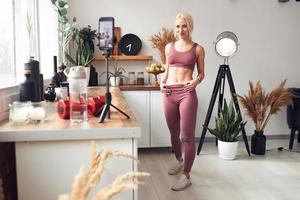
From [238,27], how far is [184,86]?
6.79ft

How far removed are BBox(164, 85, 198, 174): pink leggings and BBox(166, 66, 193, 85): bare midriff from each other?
87mm

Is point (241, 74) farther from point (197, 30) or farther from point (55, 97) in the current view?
point (55, 97)

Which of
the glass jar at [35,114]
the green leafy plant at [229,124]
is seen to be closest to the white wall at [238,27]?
the green leafy plant at [229,124]

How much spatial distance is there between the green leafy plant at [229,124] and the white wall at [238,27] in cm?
79

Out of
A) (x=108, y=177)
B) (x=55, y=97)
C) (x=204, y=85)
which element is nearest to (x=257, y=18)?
(x=204, y=85)

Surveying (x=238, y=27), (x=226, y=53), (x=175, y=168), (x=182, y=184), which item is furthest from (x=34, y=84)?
(x=238, y=27)

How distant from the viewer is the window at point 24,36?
200 centimetres

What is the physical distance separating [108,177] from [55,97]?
1.14 m

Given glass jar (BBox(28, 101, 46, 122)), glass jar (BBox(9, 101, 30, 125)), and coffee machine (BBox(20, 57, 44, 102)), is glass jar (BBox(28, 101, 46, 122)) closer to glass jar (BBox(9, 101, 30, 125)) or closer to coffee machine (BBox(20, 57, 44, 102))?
glass jar (BBox(9, 101, 30, 125))

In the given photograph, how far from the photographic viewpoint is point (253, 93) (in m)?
3.82

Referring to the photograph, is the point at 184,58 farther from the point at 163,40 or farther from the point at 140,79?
A: the point at 140,79

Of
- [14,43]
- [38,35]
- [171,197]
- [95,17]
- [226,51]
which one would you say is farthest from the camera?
[95,17]

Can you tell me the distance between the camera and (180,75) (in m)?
2.87

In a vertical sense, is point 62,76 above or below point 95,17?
below
